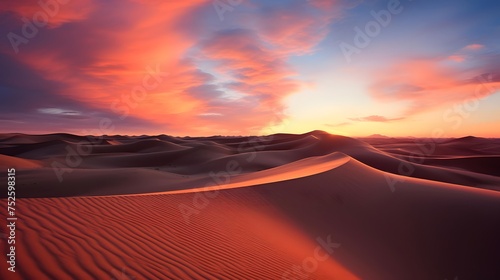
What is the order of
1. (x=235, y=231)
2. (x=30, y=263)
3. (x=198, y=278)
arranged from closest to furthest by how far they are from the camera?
(x=30, y=263)
(x=198, y=278)
(x=235, y=231)

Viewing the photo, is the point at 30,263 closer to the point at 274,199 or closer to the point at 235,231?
the point at 235,231

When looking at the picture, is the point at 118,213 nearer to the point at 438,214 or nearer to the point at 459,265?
the point at 459,265

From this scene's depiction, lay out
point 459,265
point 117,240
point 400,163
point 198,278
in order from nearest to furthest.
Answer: point 198,278 < point 117,240 < point 459,265 < point 400,163

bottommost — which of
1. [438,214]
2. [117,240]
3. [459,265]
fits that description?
[459,265]

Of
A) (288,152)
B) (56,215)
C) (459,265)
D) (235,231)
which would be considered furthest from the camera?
(288,152)

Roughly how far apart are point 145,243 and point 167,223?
118 centimetres

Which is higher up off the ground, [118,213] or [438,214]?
[118,213]

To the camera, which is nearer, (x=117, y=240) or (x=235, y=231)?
(x=117, y=240)

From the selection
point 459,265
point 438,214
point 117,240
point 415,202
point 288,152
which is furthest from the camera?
point 288,152

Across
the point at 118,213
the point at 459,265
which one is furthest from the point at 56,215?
the point at 459,265

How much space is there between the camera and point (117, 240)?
4371 mm

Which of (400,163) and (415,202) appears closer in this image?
(415,202)

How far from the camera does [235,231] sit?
6105mm

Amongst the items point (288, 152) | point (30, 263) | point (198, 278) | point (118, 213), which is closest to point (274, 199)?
point (118, 213)
